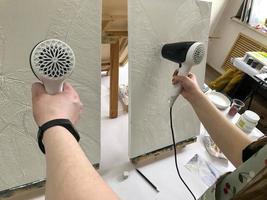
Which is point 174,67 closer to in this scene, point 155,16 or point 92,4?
point 155,16

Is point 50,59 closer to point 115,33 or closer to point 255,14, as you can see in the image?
point 115,33

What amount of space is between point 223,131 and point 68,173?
1.74 ft

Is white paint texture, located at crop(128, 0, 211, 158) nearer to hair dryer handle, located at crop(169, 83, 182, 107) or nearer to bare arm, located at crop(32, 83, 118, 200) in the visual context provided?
hair dryer handle, located at crop(169, 83, 182, 107)

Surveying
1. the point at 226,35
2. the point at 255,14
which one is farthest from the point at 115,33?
the point at 226,35

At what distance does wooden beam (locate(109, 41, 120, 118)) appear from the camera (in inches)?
35.3

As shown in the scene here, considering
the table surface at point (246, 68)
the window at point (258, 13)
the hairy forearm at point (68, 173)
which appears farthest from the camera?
the window at point (258, 13)

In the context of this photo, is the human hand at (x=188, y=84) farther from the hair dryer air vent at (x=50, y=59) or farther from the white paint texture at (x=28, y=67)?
the hair dryer air vent at (x=50, y=59)

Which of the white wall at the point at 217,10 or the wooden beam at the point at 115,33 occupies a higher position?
the wooden beam at the point at 115,33

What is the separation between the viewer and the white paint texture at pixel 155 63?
75cm

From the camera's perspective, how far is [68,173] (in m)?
0.39

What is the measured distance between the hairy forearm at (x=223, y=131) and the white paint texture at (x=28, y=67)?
1.10 feet

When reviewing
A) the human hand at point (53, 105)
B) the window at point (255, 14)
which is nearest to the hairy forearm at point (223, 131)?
the human hand at point (53, 105)

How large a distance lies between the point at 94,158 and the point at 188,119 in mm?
398

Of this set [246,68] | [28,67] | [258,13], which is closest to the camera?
[28,67]
